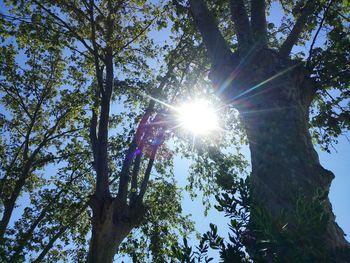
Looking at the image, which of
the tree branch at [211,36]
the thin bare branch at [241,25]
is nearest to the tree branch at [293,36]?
the thin bare branch at [241,25]

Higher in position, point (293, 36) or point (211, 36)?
point (211, 36)

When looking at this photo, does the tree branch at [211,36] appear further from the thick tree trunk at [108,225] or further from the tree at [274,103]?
the thick tree trunk at [108,225]

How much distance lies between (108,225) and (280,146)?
18.6 feet

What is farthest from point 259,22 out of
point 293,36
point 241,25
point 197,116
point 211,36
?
point 197,116

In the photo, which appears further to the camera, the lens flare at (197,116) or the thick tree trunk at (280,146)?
the lens flare at (197,116)

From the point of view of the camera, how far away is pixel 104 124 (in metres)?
10.0

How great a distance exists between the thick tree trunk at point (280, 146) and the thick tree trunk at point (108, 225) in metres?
5.11

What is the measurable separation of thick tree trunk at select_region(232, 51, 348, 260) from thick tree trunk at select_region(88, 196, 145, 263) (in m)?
5.11

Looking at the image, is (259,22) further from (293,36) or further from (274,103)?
(274,103)

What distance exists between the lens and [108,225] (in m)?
8.46

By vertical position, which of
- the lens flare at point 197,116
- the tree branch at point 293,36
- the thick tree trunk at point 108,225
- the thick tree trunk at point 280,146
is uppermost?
the lens flare at point 197,116

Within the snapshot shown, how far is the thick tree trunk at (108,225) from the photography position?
26.5 feet

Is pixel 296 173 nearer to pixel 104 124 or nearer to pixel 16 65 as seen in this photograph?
pixel 104 124

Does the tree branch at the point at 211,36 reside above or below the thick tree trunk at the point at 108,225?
above
